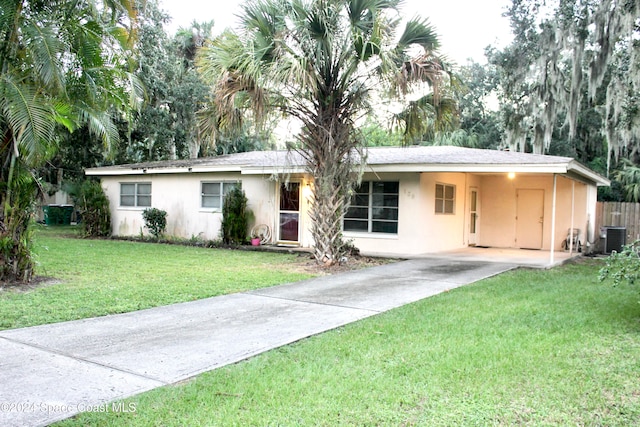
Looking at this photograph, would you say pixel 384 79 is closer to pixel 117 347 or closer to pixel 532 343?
pixel 532 343

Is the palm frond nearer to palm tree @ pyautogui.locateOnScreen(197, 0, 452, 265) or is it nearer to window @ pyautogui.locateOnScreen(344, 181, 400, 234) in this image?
palm tree @ pyautogui.locateOnScreen(197, 0, 452, 265)

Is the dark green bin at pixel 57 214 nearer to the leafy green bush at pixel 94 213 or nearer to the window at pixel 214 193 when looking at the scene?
the leafy green bush at pixel 94 213

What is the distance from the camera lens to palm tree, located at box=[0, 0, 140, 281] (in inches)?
261

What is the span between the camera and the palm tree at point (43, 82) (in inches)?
261

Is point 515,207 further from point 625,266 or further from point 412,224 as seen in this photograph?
point 625,266

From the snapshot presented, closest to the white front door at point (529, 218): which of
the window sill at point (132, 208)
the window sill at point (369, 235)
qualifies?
the window sill at point (369, 235)

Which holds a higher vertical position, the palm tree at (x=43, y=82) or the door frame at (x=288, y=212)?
the palm tree at (x=43, y=82)

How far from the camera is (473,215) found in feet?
55.6

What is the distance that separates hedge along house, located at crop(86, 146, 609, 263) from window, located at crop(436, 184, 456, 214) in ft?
0.10

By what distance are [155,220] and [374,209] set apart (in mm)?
7209

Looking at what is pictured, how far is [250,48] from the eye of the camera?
10000 mm

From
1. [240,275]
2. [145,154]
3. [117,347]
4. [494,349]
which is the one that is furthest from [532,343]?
[145,154]

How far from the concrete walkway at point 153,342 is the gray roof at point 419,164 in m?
4.41

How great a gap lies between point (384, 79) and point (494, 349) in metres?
6.73
